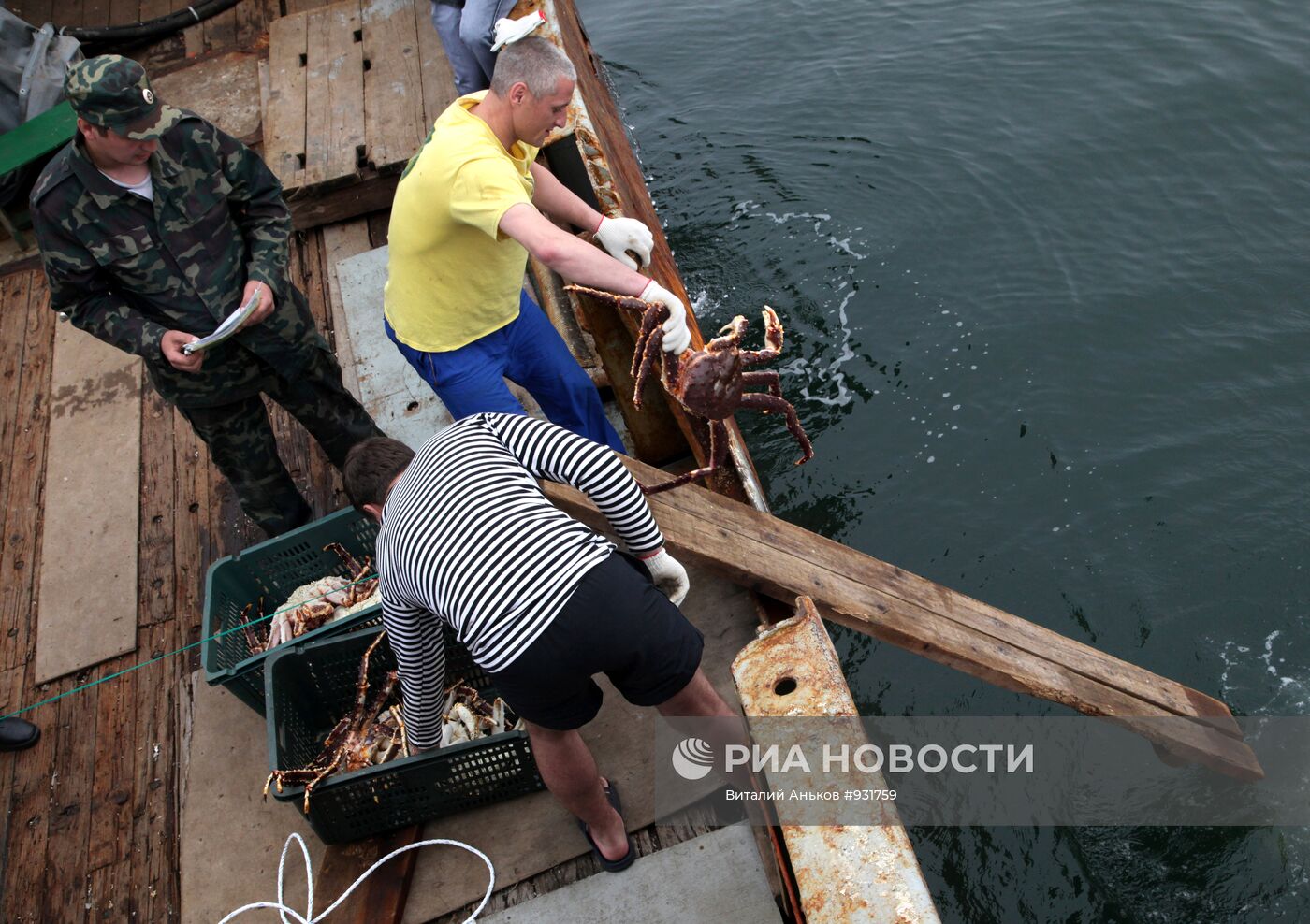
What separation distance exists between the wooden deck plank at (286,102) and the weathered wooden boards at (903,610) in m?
3.80

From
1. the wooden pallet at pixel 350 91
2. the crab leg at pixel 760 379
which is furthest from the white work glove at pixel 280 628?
the wooden pallet at pixel 350 91

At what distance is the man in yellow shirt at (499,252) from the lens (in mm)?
2955

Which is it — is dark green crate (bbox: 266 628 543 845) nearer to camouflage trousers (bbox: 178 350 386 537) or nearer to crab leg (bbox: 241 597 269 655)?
crab leg (bbox: 241 597 269 655)

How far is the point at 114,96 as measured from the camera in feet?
10.4

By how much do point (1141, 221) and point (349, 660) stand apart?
5941 mm

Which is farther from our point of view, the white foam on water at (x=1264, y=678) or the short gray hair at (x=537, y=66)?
the white foam on water at (x=1264, y=678)

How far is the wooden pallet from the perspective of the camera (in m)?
5.83

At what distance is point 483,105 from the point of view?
3172mm

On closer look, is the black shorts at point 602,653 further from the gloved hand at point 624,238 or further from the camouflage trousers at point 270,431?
the camouflage trousers at point 270,431

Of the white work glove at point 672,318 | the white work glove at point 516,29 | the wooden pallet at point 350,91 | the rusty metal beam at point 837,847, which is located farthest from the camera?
the wooden pallet at point 350,91

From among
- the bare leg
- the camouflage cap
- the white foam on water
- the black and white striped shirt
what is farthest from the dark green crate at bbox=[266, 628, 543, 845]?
the white foam on water

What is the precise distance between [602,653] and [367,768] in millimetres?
1204

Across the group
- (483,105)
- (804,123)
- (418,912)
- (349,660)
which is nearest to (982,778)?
(418,912)

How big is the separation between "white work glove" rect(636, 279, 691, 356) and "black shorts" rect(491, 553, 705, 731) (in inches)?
32.1
